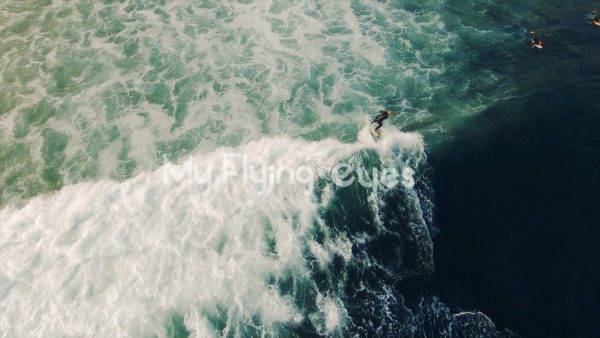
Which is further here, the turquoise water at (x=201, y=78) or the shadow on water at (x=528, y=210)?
the turquoise water at (x=201, y=78)

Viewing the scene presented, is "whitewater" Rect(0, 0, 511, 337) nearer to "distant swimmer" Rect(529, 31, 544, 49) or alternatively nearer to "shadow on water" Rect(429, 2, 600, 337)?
"shadow on water" Rect(429, 2, 600, 337)

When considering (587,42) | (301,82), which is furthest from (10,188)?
(587,42)

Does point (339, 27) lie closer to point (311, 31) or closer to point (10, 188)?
point (311, 31)

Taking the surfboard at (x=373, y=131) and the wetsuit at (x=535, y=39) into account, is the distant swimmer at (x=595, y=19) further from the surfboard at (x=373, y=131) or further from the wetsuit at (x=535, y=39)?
the surfboard at (x=373, y=131)

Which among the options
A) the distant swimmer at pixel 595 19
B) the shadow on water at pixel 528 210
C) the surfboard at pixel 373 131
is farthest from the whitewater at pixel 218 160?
the distant swimmer at pixel 595 19

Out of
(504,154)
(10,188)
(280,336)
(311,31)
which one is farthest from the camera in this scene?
(311,31)

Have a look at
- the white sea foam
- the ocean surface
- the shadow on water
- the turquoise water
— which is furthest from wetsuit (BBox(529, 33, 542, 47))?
the white sea foam

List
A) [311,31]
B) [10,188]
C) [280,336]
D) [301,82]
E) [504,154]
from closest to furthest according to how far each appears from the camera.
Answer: [280,336], [10,188], [504,154], [301,82], [311,31]

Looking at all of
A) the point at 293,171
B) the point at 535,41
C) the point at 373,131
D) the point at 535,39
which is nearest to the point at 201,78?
the point at 293,171
